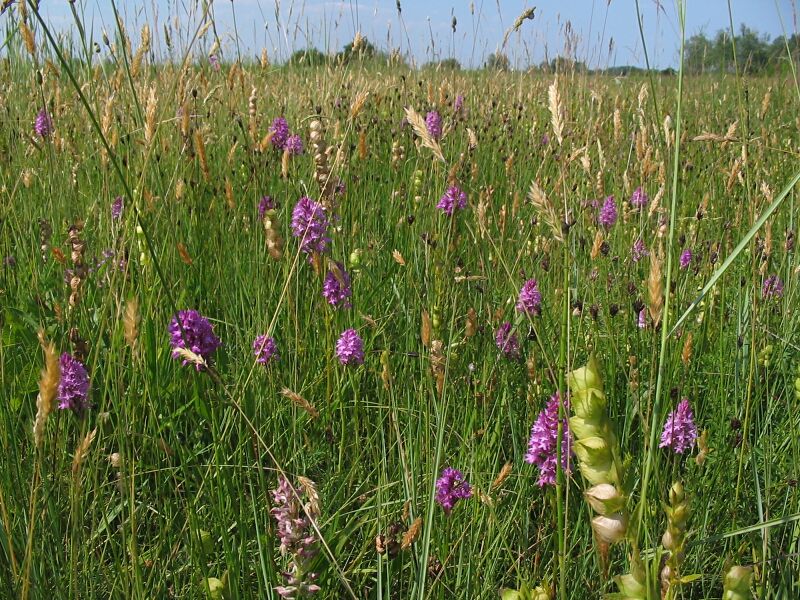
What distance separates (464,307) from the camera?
202cm

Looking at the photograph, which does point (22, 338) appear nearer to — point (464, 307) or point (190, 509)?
point (190, 509)

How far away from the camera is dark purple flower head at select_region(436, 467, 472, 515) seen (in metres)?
1.28

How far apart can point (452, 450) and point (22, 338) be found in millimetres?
1134

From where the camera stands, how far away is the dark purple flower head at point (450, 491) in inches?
50.4

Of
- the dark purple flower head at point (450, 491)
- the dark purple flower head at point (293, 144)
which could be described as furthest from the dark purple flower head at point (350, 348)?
the dark purple flower head at point (293, 144)

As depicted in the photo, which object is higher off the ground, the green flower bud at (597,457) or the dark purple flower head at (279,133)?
the dark purple flower head at (279,133)

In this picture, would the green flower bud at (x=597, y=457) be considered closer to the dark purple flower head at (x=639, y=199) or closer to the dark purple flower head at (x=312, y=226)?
the dark purple flower head at (x=312, y=226)

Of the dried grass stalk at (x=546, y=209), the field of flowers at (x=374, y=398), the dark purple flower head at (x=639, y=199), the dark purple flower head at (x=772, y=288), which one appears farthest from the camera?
the dark purple flower head at (x=639, y=199)

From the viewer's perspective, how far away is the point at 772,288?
1978 mm

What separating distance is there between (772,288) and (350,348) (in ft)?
3.90

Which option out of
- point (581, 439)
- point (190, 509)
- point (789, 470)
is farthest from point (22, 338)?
point (789, 470)

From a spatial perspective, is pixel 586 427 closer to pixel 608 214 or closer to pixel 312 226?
pixel 312 226

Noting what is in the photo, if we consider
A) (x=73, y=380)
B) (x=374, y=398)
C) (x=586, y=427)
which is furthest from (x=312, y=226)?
(x=586, y=427)

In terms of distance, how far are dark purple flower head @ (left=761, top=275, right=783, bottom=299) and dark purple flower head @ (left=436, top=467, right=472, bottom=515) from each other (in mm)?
1060
